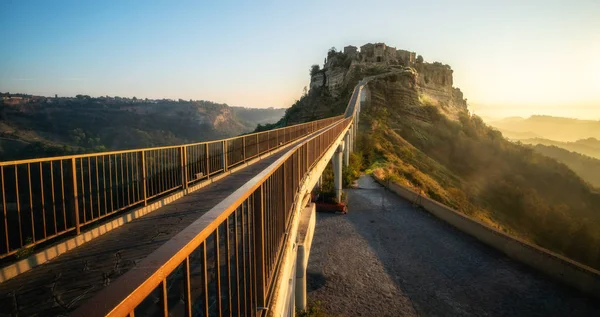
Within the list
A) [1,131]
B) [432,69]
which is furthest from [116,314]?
[1,131]

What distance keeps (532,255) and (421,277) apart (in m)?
4.36

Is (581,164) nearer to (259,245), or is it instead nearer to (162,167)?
(162,167)

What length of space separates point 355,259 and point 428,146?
38.7 m

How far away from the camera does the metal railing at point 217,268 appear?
3.32 ft

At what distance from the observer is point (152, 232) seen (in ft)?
18.4

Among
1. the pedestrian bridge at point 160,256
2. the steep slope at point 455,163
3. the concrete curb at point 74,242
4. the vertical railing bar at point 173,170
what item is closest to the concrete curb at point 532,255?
the pedestrian bridge at point 160,256

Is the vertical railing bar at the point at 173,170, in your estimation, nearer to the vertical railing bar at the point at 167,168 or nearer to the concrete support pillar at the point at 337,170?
the vertical railing bar at the point at 167,168

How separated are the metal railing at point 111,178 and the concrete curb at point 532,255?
36.2 feet

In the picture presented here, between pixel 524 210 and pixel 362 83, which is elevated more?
pixel 362 83

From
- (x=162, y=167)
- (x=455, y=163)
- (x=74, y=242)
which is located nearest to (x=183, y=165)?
(x=162, y=167)

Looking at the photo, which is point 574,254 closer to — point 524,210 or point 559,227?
point 559,227

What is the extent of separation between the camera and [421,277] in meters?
12.7

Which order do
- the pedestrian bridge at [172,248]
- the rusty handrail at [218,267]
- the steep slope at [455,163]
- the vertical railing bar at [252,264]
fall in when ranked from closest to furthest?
the rusty handrail at [218,267], the pedestrian bridge at [172,248], the vertical railing bar at [252,264], the steep slope at [455,163]

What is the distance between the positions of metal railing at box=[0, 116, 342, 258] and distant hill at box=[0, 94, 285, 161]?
2433 inches
